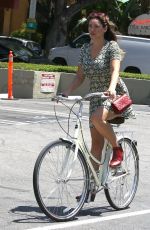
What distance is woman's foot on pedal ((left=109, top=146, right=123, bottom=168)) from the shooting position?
6.37 metres

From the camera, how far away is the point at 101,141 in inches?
253

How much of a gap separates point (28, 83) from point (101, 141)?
12.0 metres

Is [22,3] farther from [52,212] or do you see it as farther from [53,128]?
[52,212]

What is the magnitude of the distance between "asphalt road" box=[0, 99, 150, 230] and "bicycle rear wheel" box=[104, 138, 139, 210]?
0.10m

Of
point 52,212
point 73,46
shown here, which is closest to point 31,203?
point 52,212

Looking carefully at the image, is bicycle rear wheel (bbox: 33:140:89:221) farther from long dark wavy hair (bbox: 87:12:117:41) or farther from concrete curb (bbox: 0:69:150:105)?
concrete curb (bbox: 0:69:150:105)

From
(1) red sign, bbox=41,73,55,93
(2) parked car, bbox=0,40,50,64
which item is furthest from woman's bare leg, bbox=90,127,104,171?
(2) parked car, bbox=0,40,50,64

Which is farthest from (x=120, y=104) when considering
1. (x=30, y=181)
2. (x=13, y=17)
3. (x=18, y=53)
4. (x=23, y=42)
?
(x=13, y=17)

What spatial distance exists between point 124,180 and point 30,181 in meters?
1.39

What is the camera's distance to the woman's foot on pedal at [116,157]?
6.37m

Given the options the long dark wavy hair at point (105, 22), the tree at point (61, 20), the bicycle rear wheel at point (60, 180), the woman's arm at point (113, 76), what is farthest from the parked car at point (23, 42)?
the bicycle rear wheel at point (60, 180)

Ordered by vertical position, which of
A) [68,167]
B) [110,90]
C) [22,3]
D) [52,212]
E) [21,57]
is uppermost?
[22,3]

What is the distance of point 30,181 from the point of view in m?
7.73

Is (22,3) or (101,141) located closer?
(101,141)
